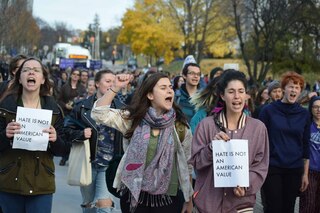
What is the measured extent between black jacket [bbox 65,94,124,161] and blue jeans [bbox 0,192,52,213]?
3.96ft

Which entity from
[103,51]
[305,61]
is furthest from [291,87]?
[103,51]

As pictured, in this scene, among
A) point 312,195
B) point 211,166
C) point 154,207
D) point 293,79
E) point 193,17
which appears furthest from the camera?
point 193,17

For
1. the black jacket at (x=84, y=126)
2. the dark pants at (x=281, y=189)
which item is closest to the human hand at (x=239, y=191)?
the dark pants at (x=281, y=189)

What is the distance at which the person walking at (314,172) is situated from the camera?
6449 mm

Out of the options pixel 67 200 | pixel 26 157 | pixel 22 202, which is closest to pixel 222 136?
pixel 26 157

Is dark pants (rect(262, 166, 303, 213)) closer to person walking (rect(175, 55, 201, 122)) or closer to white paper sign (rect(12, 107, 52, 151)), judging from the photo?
person walking (rect(175, 55, 201, 122))

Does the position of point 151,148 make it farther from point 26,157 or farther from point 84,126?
point 84,126

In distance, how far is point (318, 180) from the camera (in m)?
6.48

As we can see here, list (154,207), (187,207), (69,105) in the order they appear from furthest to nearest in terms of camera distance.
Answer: (69,105) < (187,207) < (154,207)

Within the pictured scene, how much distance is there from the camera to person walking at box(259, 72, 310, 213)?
5914mm

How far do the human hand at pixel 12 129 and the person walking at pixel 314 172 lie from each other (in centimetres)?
364

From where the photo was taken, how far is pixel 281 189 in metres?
5.95

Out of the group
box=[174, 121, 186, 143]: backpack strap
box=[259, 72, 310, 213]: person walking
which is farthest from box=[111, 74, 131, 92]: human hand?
box=[259, 72, 310, 213]: person walking

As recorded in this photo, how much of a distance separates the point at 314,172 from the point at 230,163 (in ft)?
8.82
